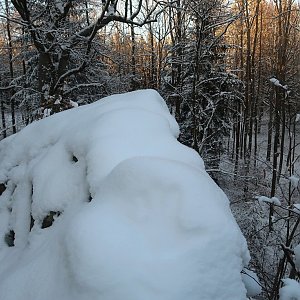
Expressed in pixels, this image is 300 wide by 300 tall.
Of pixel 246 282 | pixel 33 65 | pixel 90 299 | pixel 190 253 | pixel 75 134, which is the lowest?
pixel 246 282

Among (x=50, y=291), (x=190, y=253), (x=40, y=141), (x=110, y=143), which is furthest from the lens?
(x=40, y=141)

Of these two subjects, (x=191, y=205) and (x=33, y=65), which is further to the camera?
(x=33, y=65)

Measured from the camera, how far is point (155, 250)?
1.96 meters

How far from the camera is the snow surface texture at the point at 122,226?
6.12 ft

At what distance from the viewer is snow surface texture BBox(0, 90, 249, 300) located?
6.12 ft

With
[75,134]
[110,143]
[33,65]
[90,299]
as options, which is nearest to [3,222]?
[75,134]

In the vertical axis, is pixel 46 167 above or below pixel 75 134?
below

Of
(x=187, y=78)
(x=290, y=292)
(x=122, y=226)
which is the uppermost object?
(x=187, y=78)

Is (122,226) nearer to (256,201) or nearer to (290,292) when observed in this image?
(290,292)

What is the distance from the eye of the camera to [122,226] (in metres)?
2.10

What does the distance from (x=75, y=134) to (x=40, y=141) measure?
0.85 meters

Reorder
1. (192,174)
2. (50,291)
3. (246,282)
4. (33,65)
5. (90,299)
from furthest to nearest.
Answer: (33,65) → (246,282) → (192,174) → (50,291) → (90,299)

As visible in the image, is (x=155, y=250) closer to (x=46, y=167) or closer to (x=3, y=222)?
(x=46, y=167)

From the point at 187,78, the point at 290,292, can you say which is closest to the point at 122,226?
the point at 290,292
